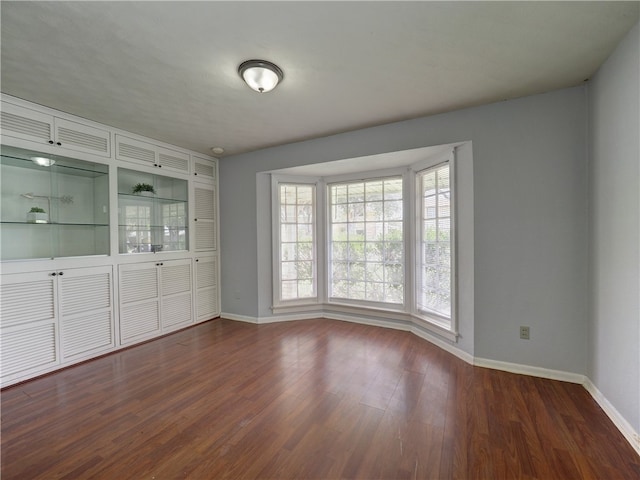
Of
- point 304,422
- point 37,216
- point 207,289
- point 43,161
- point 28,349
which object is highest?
point 43,161

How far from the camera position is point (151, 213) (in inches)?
148

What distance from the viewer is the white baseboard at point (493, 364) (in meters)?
1.85

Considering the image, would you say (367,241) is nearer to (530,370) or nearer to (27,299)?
(530,370)

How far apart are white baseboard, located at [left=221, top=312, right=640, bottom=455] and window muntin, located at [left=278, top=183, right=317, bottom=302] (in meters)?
0.42

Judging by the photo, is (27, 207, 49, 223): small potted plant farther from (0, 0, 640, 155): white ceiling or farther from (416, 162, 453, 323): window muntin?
(416, 162, 453, 323): window muntin

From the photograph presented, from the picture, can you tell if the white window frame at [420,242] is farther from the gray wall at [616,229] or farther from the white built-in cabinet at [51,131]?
the white built-in cabinet at [51,131]

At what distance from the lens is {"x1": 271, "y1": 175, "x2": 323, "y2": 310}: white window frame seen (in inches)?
165

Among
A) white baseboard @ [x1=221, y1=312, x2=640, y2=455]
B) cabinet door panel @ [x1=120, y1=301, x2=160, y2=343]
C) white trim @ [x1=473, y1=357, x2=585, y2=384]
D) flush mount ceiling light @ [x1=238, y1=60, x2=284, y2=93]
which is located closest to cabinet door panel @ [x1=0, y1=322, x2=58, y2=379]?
cabinet door panel @ [x1=120, y1=301, x2=160, y2=343]

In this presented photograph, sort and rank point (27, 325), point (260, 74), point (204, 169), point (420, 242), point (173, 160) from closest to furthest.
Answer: point (260, 74)
point (27, 325)
point (420, 242)
point (173, 160)
point (204, 169)

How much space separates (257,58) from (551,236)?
286 centimetres

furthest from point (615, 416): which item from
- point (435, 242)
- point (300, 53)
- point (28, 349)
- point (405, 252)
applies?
point (28, 349)

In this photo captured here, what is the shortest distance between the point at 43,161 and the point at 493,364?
4.85 meters

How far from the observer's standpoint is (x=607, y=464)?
5.22 feet

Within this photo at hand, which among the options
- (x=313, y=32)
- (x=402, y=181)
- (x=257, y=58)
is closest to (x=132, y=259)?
(x=257, y=58)
